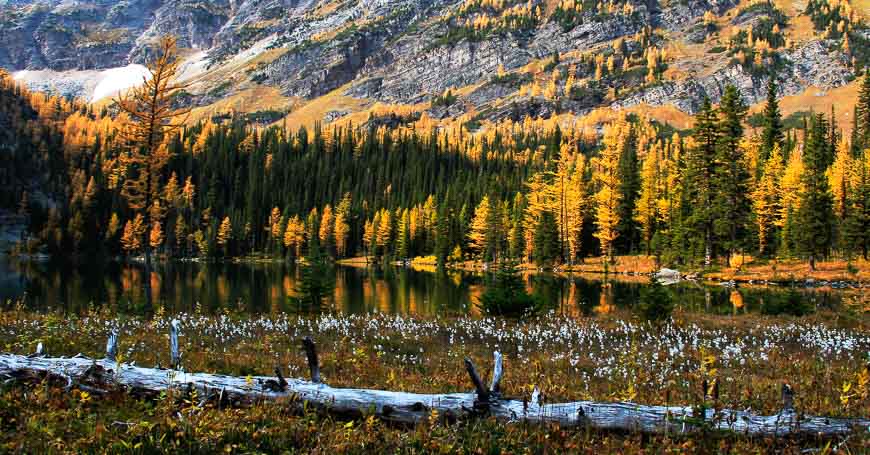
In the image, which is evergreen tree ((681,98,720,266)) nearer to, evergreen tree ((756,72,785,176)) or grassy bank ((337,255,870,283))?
grassy bank ((337,255,870,283))

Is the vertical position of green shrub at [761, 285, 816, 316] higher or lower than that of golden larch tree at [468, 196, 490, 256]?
lower

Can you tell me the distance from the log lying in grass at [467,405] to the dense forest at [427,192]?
16.5 m

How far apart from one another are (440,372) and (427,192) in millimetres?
143623

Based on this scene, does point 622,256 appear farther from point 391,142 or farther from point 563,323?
point 391,142

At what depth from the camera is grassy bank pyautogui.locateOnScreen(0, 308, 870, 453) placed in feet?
19.1

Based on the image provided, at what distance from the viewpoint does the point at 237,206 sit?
167 m

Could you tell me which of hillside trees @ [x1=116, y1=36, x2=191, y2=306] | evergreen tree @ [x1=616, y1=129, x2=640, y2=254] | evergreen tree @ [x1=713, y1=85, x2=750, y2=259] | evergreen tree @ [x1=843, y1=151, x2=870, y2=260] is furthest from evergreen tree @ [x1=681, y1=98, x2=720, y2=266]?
hillside trees @ [x1=116, y1=36, x2=191, y2=306]

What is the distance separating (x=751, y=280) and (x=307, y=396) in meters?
55.8

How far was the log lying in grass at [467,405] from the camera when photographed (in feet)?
20.8

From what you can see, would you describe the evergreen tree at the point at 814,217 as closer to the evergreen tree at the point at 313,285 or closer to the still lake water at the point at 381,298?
the still lake water at the point at 381,298

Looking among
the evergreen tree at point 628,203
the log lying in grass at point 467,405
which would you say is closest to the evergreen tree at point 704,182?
the evergreen tree at point 628,203

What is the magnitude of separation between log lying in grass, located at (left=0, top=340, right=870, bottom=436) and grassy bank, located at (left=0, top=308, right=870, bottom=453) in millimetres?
181

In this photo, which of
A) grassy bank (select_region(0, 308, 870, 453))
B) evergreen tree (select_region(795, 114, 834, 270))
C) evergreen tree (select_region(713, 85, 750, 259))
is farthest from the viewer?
evergreen tree (select_region(713, 85, 750, 259))

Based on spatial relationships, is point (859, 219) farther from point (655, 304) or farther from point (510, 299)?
point (510, 299)
